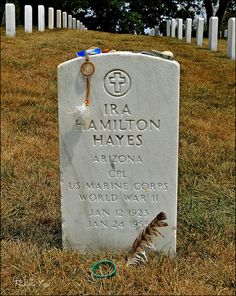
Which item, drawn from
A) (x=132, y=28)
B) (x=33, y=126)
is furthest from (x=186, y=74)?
(x=132, y=28)

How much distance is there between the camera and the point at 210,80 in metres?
9.15

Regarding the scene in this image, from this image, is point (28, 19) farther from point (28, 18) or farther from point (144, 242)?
point (144, 242)

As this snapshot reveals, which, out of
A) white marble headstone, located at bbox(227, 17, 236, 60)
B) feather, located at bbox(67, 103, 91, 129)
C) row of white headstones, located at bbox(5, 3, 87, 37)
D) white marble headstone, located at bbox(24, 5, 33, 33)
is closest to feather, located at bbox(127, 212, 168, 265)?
feather, located at bbox(67, 103, 91, 129)

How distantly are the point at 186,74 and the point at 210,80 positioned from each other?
1.79 ft

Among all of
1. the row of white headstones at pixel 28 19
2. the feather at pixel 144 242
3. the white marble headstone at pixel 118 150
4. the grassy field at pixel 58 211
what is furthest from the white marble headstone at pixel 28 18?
the feather at pixel 144 242

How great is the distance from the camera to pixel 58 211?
141 inches

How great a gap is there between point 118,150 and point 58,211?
36.5 inches

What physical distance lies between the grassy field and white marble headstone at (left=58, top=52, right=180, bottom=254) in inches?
7.4

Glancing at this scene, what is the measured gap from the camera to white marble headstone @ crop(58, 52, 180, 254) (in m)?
2.81

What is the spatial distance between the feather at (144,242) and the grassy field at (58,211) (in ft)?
0.19

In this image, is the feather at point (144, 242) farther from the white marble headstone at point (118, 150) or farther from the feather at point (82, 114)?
Answer: the feather at point (82, 114)

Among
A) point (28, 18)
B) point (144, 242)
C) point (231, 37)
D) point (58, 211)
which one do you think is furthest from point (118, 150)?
point (28, 18)

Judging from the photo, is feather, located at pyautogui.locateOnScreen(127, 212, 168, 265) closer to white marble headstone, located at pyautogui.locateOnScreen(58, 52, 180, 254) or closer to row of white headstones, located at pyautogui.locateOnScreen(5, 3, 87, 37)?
white marble headstone, located at pyautogui.locateOnScreen(58, 52, 180, 254)

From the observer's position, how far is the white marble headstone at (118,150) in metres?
2.81
